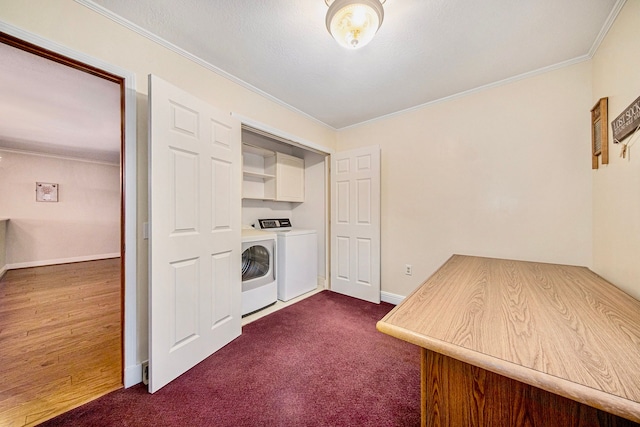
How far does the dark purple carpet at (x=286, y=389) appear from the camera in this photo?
126 cm

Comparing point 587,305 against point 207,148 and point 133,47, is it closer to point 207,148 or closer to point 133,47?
point 207,148

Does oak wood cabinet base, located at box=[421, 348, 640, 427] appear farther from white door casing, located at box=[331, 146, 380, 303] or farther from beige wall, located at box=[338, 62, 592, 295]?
white door casing, located at box=[331, 146, 380, 303]

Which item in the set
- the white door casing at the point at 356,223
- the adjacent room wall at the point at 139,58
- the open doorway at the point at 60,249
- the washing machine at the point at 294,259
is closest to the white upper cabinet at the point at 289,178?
the washing machine at the point at 294,259

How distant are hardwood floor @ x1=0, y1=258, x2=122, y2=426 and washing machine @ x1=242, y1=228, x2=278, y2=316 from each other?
1.13 meters

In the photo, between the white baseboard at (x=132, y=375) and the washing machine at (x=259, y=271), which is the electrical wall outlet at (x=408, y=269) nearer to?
the washing machine at (x=259, y=271)

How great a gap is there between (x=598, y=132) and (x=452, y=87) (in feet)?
3.81

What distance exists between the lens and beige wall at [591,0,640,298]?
1.20 m

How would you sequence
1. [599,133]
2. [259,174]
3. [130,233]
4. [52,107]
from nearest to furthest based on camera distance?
[130,233] < [599,133] < [52,107] < [259,174]

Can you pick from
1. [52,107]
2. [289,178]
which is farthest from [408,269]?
[52,107]

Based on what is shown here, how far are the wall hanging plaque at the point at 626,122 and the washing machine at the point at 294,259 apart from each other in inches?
110

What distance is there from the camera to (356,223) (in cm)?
302

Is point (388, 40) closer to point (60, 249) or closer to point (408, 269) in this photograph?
point (408, 269)

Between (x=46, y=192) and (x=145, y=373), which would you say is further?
(x=46, y=192)

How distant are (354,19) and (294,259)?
251 centimetres
